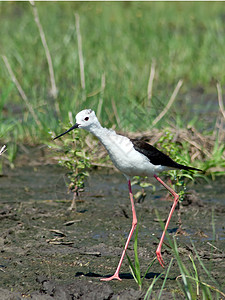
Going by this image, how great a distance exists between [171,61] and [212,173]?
3.93 m

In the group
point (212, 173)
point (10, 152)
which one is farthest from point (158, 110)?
point (10, 152)

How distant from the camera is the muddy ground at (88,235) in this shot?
120 inches

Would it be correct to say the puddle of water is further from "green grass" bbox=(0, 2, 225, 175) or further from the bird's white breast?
"green grass" bbox=(0, 2, 225, 175)

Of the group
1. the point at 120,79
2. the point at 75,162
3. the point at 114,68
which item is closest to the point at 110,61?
the point at 114,68

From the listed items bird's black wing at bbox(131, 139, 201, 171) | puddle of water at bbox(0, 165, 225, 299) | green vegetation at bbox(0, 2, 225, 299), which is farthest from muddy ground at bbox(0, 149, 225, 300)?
bird's black wing at bbox(131, 139, 201, 171)

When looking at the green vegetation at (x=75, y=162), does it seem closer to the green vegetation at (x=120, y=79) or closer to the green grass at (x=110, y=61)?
the green vegetation at (x=120, y=79)

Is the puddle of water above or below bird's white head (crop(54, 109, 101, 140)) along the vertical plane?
below

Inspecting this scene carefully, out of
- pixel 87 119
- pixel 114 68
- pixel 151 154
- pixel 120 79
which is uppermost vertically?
pixel 114 68

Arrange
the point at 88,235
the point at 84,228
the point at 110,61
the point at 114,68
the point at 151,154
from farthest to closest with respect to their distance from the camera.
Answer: the point at 110,61 → the point at 114,68 → the point at 84,228 → the point at 88,235 → the point at 151,154

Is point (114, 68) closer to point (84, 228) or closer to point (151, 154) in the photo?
point (84, 228)

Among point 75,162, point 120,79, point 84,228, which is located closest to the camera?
point 84,228

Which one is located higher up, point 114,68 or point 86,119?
point 114,68

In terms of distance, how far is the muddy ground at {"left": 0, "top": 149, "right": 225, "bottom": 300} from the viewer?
306 cm

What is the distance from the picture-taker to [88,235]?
397cm
